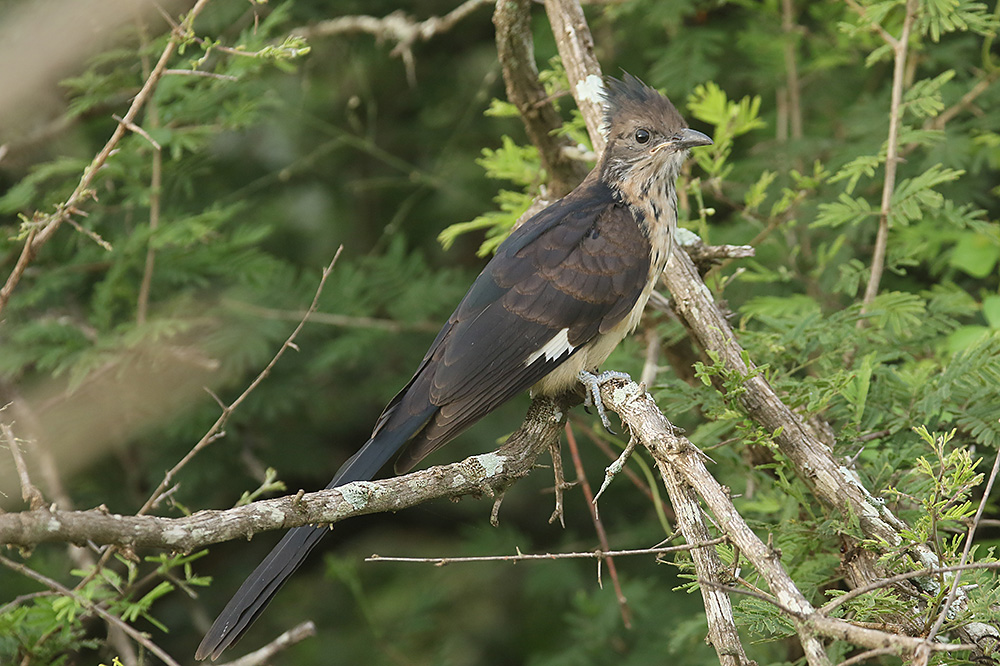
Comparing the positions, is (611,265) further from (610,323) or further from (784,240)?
(784,240)

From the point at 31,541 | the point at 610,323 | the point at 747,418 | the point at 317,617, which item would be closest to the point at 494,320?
the point at 610,323

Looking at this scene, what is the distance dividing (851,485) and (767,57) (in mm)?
2466

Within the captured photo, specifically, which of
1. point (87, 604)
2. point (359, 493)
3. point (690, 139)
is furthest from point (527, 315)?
point (87, 604)

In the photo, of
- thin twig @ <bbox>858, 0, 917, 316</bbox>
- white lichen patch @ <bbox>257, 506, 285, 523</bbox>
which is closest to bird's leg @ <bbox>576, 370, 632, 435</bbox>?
thin twig @ <bbox>858, 0, 917, 316</bbox>

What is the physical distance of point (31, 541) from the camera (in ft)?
5.87

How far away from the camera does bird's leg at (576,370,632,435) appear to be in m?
2.99

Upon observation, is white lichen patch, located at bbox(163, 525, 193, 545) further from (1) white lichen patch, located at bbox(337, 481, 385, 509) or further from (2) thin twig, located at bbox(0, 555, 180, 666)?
(1) white lichen patch, located at bbox(337, 481, 385, 509)

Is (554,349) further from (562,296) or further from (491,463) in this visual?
(491,463)

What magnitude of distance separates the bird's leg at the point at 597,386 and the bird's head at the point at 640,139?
80 cm

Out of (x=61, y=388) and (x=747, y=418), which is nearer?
(x=747, y=418)

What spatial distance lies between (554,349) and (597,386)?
24 centimetres

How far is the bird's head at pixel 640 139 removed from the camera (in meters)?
3.61

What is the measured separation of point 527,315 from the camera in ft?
10.8

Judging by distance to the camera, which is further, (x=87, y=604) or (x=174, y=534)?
(x=87, y=604)
